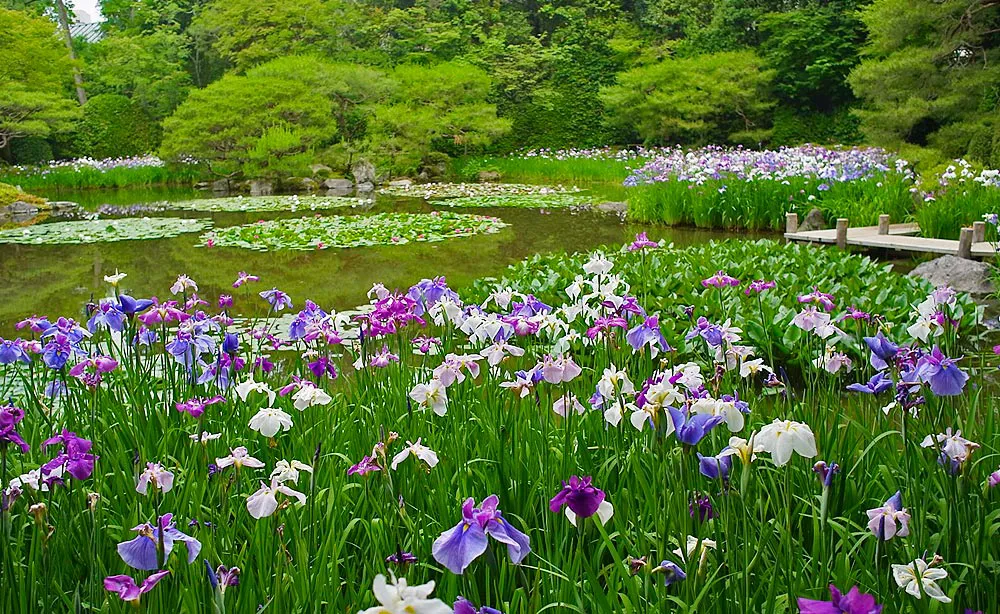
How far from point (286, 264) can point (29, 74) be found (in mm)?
15487

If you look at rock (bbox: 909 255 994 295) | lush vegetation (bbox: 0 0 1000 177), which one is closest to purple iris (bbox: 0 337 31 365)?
rock (bbox: 909 255 994 295)

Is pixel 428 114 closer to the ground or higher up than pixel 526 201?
higher up

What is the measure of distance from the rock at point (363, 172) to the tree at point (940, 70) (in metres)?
9.90

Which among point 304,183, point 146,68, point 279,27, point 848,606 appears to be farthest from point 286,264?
point 146,68

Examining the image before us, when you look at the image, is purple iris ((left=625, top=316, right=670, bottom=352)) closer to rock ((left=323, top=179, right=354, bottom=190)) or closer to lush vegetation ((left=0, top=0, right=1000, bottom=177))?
lush vegetation ((left=0, top=0, right=1000, bottom=177))

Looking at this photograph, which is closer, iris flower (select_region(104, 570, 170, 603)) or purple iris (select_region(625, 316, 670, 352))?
iris flower (select_region(104, 570, 170, 603))

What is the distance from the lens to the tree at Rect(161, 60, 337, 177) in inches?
661

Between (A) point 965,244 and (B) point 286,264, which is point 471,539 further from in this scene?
(B) point 286,264

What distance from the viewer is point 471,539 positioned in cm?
86

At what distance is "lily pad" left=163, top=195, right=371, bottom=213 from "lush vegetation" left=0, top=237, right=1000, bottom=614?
10427 millimetres

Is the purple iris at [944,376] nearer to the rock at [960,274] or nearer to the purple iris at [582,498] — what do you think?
the purple iris at [582,498]

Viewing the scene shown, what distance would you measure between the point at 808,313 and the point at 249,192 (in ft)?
52.9

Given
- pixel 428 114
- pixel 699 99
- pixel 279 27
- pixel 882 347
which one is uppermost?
pixel 279 27

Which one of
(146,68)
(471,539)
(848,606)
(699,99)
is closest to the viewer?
(848,606)
